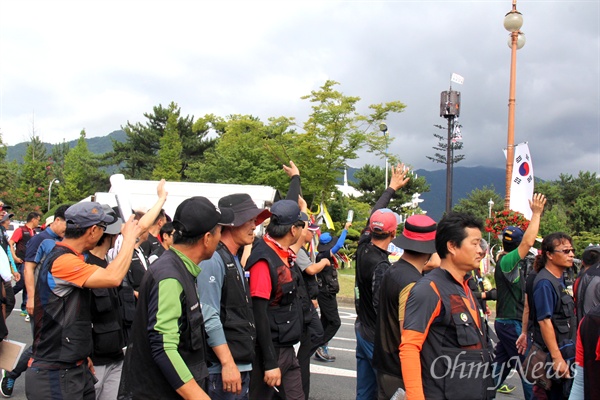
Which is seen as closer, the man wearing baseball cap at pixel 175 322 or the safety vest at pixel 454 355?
the man wearing baseball cap at pixel 175 322

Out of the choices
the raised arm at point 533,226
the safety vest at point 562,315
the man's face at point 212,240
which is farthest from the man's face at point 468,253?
the safety vest at point 562,315

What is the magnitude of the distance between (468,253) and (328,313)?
4.61 meters

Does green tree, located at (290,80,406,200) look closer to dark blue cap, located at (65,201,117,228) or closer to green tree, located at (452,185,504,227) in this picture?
dark blue cap, located at (65,201,117,228)

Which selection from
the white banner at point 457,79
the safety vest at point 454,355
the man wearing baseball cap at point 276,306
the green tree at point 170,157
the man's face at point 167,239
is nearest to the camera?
the safety vest at point 454,355

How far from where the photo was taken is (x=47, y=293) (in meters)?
3.33

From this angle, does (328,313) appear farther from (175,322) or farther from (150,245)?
(175,322)

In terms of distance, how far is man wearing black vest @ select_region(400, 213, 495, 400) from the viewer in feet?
9.30

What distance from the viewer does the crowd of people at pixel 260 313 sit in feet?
8.96

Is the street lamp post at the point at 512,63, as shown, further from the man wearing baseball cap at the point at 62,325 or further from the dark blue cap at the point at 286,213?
the man wearing baseball cap at the point at 62,325

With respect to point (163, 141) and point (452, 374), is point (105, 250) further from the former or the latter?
point (163, 141)

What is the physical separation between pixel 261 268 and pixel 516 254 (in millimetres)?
2560

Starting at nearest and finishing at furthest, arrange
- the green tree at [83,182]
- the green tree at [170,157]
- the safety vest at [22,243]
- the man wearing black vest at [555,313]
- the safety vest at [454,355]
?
the safety vest at [454,355] → the man wearing black vest at [555,313] → the safety vest at [22,243] → the green tree at [170,157] → the green tree at [83,182]

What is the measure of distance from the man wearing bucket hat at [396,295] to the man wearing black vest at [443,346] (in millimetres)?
340

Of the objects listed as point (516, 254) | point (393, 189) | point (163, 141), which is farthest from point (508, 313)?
point (163, 141)
